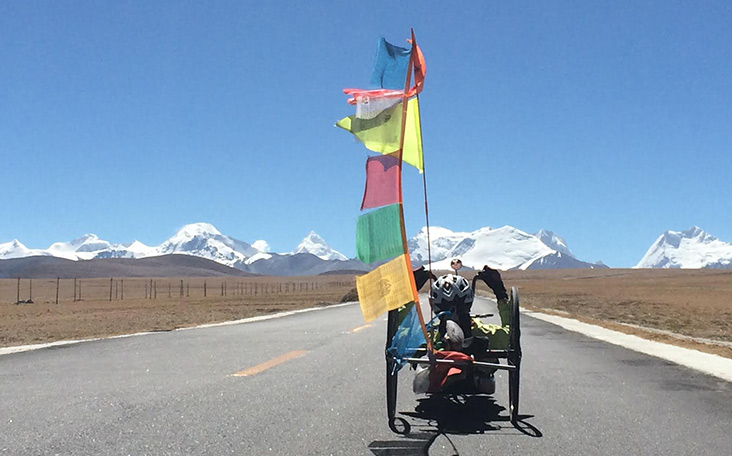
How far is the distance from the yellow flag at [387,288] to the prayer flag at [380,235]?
0.33 feet

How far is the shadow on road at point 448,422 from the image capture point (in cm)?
615

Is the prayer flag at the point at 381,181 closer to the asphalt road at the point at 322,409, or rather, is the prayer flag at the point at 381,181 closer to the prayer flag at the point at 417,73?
the prayer flag at the point at 417,73

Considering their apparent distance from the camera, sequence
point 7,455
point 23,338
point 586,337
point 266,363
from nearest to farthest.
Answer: point 7,455 → point 266,363 → point 586,337 → point 23,338

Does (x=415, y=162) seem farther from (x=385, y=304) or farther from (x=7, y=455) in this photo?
(x=7, y=455)

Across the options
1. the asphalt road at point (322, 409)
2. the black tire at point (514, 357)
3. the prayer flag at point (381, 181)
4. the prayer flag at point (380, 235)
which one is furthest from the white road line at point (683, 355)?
the prayer flag at point (381, 181)

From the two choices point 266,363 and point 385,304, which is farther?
point 266,363

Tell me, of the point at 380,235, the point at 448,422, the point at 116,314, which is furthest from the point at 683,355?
the point at 116,314

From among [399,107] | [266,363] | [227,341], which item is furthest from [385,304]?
[227,341]

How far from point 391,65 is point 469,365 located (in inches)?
102

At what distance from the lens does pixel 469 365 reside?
20.8 ft

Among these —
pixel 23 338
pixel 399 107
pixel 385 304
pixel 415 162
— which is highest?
pixel 399 107

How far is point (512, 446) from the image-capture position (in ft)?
20.3

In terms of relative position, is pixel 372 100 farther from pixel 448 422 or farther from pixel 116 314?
pixel 116 314

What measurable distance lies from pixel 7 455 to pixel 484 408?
478 centimetres
